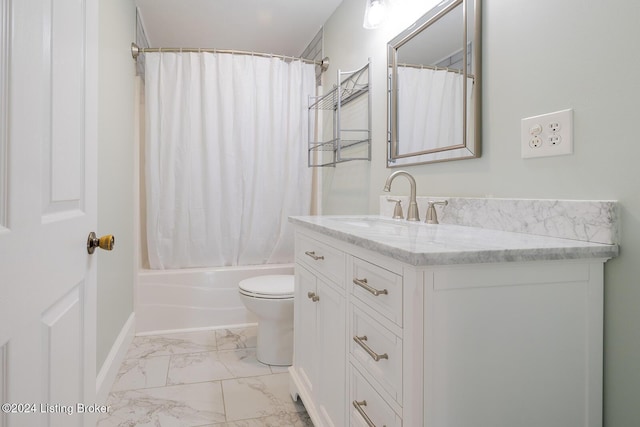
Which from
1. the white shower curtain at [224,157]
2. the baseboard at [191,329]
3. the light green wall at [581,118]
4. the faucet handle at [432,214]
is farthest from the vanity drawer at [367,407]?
the white shower curtain at [224,157]

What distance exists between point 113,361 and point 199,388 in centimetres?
47

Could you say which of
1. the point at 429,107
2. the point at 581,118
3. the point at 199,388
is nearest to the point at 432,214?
the point at 429,107

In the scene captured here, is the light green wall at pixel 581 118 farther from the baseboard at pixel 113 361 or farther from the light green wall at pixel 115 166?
the baseboard at pixel 113 361

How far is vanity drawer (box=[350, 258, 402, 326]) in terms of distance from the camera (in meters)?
0.84

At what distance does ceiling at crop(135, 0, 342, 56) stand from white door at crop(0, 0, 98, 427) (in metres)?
1.82

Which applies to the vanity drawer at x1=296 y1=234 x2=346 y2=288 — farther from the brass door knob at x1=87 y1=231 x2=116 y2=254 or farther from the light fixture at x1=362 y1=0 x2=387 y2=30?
the light fixture at x1=362 y1=0 x2=387 y2=30

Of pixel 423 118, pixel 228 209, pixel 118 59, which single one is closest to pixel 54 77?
pixel 423 118

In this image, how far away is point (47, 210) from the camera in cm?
73

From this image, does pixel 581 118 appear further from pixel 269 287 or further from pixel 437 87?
pixel 269 287

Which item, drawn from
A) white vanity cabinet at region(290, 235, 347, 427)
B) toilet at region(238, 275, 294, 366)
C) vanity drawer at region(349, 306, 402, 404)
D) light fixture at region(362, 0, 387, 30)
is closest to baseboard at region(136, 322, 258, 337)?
toilet at region(238, 275, 294, 366)

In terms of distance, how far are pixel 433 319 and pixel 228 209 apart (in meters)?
2.21

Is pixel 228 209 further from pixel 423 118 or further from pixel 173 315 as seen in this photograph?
pixel 423 118

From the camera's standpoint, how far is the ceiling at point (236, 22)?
2572 mm

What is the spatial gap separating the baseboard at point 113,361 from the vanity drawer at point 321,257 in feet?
3.34
